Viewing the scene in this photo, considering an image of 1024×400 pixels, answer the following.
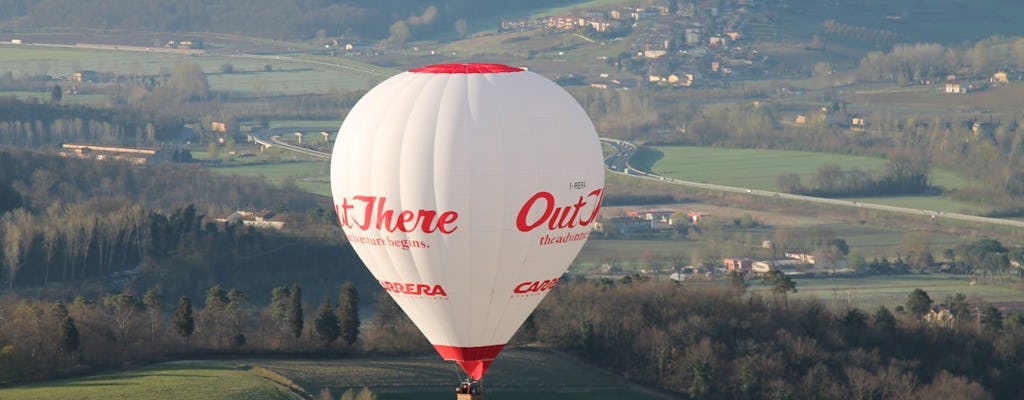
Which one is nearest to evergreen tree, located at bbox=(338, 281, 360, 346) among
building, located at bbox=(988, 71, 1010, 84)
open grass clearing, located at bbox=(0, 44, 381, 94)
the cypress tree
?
the cypress tree

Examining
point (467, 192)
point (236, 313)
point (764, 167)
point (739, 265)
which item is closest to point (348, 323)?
point (236, 313)

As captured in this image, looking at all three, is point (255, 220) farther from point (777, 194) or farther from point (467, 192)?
point (467, 192)

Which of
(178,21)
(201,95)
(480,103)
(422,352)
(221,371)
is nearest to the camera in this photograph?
(480,103)

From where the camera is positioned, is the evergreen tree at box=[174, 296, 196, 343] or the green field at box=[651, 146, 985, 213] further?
the green field at box=[651, 146, 985, 213]

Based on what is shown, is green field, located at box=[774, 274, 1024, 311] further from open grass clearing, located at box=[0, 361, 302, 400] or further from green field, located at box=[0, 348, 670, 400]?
open grass clearing, located at box=[0, 361, 302, 400]

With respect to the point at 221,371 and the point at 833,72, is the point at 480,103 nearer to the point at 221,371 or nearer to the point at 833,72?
the point at 221,371

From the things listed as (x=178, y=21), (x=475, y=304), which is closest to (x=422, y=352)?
(x=475, y=304)
